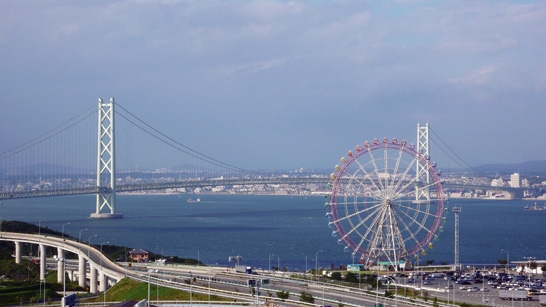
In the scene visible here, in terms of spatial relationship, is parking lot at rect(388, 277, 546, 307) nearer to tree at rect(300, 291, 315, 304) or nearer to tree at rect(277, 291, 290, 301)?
tree at rect(300, 291, 315, 304)

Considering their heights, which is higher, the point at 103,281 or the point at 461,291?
the point at 103,281

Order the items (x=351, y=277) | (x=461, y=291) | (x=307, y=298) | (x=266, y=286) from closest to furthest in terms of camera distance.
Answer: (x=307, y=298), (x=266, y=286), (x=461, y=291), (x=351, y=277)

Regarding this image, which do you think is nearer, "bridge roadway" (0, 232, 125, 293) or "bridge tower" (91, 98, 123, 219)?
"bridge roadway" (0, 232, 125, 293)

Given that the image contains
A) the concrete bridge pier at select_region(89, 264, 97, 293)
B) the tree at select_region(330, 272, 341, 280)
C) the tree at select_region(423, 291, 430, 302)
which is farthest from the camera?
the concrete bridge pier at select_region(89, 264, 97, 293)

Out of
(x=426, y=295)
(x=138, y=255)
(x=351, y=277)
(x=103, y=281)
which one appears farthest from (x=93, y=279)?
(x=426, y=295)

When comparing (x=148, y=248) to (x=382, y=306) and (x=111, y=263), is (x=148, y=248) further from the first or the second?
(x=382, y=306)

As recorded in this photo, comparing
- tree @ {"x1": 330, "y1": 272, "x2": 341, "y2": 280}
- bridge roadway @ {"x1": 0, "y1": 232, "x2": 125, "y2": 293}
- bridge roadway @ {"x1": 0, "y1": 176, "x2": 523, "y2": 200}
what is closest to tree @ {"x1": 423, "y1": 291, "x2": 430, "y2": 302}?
tree @ {"x1": 330, "y1": 272, "x2": 341, "y2": 280}

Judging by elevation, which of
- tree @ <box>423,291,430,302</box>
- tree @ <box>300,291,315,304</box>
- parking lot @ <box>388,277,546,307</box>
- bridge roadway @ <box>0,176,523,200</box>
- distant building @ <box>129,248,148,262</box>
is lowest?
parking lot @ <box>388,277,546,307</box>

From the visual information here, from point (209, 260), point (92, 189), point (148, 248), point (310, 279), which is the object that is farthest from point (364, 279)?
point (92, 189)

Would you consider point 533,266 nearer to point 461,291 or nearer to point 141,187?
point 461,291

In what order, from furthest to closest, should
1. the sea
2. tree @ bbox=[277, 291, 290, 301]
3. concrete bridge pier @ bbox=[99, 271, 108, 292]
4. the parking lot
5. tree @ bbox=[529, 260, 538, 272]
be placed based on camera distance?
the sea, tree @ bbox=[529, 260, 538, 272], concrete bridge pier @ bbox=[99, 271, 108, 292], the parking lot, tree @ bbox=[277, 291, 290, 301]

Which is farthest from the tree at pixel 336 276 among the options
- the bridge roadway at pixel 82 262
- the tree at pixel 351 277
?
the bridge roadway at pixel 82 262
